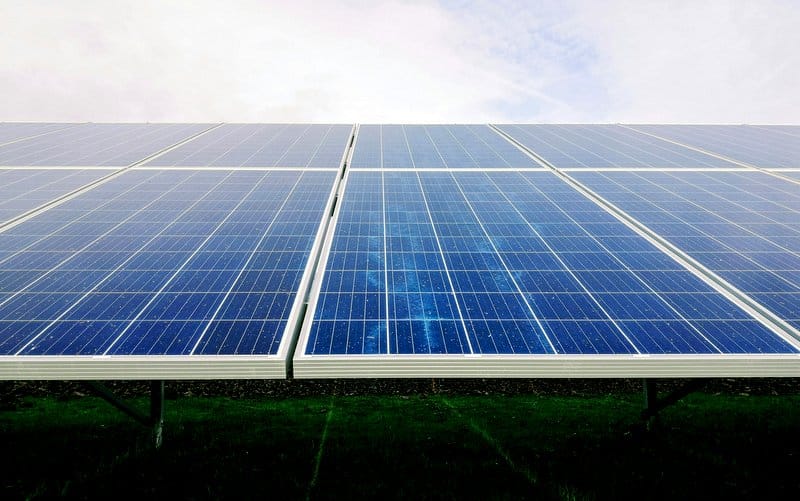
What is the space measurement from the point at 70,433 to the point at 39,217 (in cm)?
616

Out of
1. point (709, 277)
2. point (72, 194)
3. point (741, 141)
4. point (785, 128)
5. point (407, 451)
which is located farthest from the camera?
point (785, 128)

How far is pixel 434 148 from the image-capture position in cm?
1594

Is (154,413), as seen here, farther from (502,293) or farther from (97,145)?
(97,145)

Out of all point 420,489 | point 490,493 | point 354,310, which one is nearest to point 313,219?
point 354,310

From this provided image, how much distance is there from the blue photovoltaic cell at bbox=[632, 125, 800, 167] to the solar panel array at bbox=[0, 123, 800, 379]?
0.54 metres

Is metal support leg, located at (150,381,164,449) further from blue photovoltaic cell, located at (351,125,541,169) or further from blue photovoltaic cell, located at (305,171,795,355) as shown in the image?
blue photovoltaic cell, located at (351,125,541,169)

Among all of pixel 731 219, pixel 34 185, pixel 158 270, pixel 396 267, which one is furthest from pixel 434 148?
pixel 34 185

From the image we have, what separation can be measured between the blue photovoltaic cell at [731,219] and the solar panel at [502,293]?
2.44ft

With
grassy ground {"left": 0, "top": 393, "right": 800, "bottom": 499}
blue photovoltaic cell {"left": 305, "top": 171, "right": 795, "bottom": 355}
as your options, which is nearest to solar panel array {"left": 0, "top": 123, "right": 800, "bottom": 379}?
blue photovoltaic cell {"left": 305, "top": 171, "right": 795, "bottom": 355}

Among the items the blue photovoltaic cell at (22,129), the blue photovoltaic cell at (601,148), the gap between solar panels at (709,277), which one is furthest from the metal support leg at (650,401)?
the blue photovoltaic cell at (22,129)

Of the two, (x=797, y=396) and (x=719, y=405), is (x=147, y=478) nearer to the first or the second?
(x=719, y=405)

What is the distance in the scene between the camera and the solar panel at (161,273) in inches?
223

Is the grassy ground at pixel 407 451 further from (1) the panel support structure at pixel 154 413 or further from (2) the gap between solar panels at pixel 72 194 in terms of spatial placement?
(2) the gap between solar panels at pixel 72 194

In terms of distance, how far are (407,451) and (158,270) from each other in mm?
6787
